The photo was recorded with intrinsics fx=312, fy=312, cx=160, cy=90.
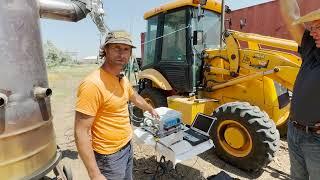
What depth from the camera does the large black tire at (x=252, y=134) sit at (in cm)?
414

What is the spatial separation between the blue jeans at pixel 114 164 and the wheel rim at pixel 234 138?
2.27 metres

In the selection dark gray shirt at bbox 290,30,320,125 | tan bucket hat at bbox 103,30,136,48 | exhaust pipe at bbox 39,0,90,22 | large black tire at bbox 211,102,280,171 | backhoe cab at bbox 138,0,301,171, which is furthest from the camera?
backhoe cab at bbox 138,0,301,171

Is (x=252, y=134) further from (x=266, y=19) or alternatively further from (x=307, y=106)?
(x=266, y=19)

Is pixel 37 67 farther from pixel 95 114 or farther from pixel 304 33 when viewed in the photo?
pixel 304 33

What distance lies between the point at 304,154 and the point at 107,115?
58.8 inches

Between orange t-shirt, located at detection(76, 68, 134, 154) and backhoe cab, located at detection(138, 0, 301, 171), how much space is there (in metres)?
2.34

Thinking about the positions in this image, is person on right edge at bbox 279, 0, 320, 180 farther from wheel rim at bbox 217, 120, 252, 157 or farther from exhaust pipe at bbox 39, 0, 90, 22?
exhaust pipe at bbox 39, 0, 90, 22

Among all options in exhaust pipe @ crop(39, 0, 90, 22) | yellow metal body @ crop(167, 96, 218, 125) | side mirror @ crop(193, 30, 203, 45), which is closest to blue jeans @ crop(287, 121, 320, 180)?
exhaust pipe @ crop(39, 0, 90, 22)

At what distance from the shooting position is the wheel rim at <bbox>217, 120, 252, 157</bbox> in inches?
175

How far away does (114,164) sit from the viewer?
2533 millimetres

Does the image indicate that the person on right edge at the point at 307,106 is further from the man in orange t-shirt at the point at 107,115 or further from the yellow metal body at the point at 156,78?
the yellow metal body at the point at 156,78

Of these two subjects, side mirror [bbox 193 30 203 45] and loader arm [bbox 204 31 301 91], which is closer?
loader arm [bbox 204 31 301 91]

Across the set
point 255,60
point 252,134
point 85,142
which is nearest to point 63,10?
point 85,142

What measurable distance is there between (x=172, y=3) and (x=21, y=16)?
3916 millimetres
